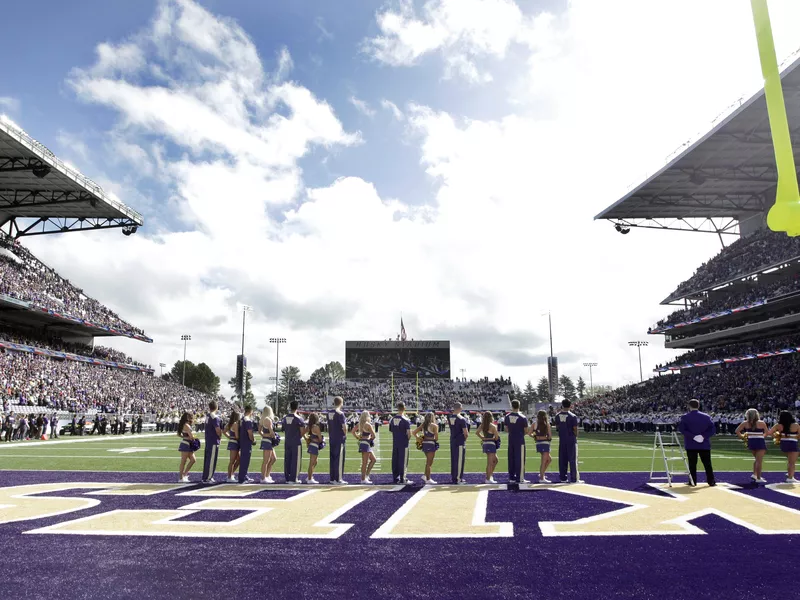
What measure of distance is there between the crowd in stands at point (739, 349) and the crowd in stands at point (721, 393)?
1.06 meters

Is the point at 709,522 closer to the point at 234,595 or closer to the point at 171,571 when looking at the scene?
the point at 234,595

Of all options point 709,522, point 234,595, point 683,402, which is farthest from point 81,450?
point 683,402

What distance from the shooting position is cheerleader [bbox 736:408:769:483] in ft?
36.1

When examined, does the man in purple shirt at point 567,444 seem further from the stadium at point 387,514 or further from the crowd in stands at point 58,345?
the crowd in stands at point 58,345

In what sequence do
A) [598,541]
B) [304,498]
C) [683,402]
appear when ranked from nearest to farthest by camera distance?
[598,541] < [304,498] < [683,402]

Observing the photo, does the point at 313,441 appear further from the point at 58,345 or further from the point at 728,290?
the point at 728,290

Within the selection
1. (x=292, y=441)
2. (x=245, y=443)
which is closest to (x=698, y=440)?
(x=292, y=441)

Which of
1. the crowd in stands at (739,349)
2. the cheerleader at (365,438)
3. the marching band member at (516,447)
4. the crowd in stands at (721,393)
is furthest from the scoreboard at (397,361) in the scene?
the marching band member at (516,447)

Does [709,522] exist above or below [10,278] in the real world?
below

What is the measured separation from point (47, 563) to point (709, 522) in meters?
7.56

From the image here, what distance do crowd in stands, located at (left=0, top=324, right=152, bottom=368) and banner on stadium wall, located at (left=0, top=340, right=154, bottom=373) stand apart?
0.53 metres

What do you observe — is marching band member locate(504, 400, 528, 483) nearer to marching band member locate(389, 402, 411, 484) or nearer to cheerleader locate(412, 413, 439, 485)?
cheerleader locate(412, 413, 439, 485)

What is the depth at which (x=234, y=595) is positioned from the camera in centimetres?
460

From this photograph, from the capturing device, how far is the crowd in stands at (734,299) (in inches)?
1673
